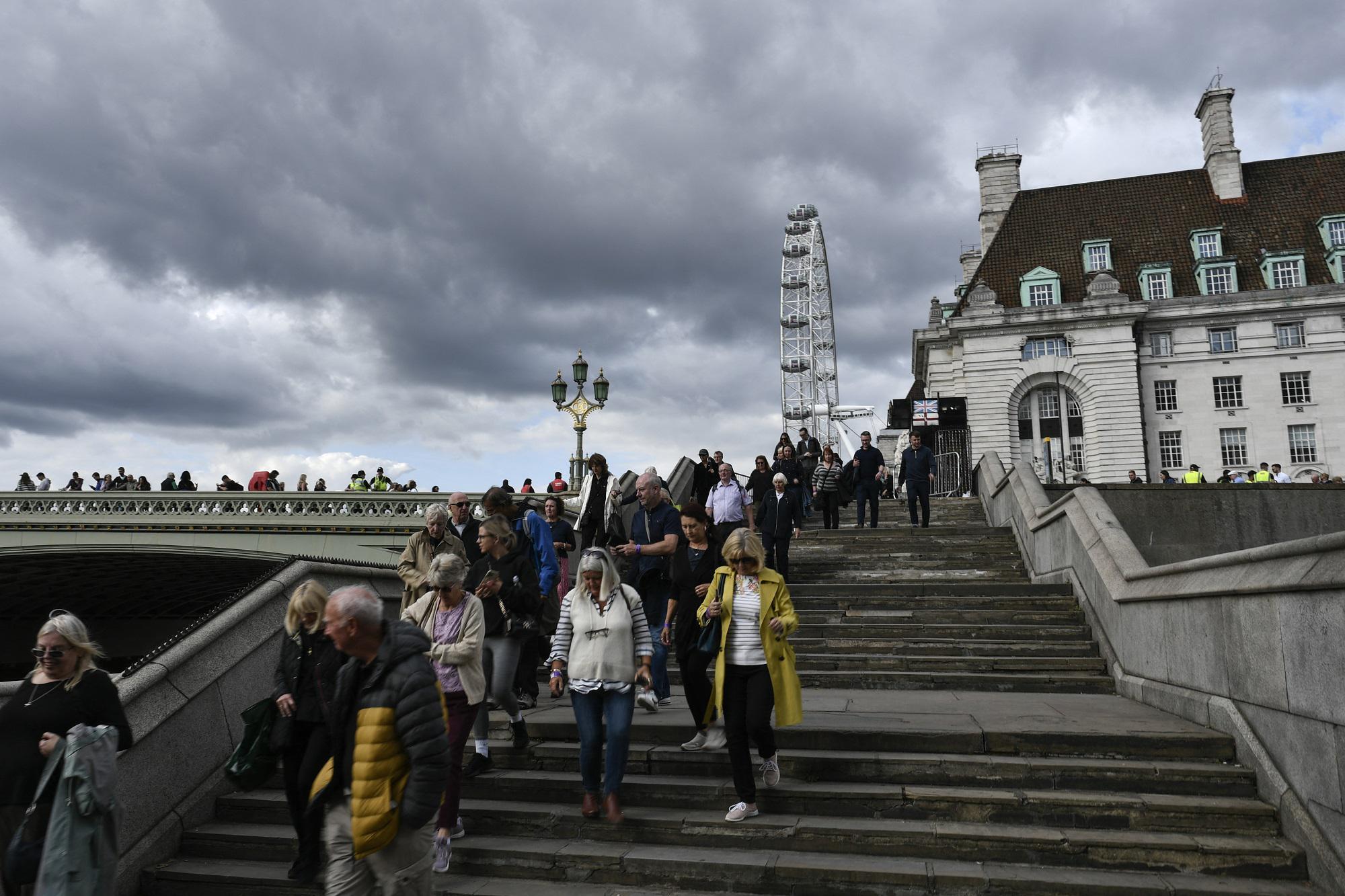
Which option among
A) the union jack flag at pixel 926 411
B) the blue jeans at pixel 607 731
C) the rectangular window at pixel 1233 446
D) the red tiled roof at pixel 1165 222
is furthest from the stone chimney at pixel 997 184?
the blue jeans at pixel 607 731

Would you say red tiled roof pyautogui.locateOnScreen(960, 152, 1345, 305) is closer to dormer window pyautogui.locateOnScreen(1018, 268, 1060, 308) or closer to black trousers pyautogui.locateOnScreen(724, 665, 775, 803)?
dormer window pyautogui.locateOnScreen(1018, 268, 1060, 308)

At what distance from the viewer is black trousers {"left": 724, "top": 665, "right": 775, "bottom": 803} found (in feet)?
17.1

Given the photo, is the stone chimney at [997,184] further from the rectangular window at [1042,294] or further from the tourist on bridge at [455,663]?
the tourist on bridge at [455,663]

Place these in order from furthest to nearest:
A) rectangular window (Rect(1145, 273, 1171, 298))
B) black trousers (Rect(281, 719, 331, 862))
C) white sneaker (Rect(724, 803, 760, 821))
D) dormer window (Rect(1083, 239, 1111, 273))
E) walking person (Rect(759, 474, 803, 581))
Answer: dormer window (Rect(1083, 239, 1111, 273)), rectangular window (Rect(1145, 273, 1171, 298)), walking person (Rect(759, 474, 803, 581)), white sneaker (Rect(724, 803, 760, 821)), black trousers (Rect(281, 719, 331, 862))

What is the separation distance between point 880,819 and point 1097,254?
166 feet

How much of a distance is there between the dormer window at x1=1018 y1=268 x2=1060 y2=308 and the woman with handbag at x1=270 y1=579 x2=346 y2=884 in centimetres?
4831

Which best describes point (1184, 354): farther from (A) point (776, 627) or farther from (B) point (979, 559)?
(A) point (776, 627)

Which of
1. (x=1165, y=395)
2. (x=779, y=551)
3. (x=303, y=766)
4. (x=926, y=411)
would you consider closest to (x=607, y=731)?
(x=303, y=766)

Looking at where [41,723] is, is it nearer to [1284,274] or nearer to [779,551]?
[779,551]

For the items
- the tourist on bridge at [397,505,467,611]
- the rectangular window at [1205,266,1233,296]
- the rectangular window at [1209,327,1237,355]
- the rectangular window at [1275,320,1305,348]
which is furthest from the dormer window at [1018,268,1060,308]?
the tourist on bridge at [397,505,467,611]

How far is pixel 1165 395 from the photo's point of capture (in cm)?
4709

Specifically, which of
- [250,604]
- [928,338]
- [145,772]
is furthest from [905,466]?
[928,338]

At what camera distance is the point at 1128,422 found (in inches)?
1805

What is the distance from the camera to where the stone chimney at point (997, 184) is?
55.7 metres
